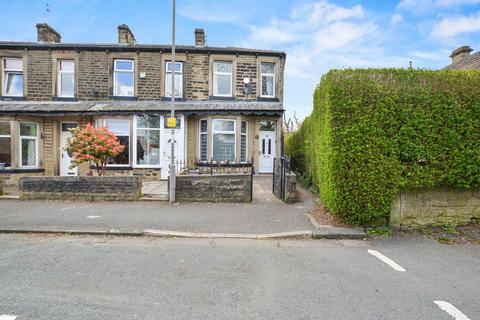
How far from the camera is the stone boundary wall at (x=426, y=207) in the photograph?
584 cm

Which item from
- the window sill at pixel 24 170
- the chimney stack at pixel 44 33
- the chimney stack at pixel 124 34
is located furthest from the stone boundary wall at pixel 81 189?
the chimney stack at pixel 44 33

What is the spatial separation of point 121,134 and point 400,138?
12.1 m

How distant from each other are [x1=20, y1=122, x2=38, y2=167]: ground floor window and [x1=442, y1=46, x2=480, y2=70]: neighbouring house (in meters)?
21.7

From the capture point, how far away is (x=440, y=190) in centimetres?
585

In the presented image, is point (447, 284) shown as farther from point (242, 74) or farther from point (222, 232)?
point (242, 74)

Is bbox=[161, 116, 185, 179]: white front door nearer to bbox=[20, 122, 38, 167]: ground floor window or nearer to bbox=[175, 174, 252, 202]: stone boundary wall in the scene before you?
bbox=[175, 174, 252, 202]: stone boundary wall

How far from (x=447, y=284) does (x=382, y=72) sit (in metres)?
4.36

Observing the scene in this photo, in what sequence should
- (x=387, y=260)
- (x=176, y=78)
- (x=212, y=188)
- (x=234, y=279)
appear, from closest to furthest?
1. (x=234, y=279)
2. (x=387, y=260)
3. (x=212, y=188)
4. (x=176, y=78)

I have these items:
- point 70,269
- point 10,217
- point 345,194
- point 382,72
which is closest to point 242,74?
point 382,72

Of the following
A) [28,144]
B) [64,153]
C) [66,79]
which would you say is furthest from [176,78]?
[28,144]

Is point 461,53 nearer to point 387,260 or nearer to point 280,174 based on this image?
point 280,174

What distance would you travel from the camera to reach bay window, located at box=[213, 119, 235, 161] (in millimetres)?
12961

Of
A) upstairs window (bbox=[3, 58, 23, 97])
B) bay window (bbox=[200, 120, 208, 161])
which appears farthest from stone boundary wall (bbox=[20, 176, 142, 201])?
upstairs window (bbox=[3, 58, 23, 97])

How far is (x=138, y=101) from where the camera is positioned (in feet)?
44.8
